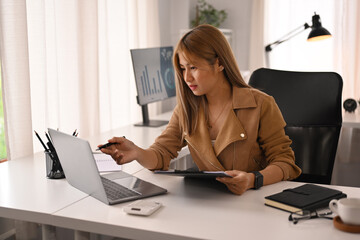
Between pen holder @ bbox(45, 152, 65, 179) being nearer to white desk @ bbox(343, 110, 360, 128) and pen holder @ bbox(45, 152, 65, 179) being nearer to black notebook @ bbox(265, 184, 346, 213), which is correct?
black notebook @ bbox(265, 184, 346, 213)

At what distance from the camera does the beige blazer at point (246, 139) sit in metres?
1.48

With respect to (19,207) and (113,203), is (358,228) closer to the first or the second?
(113,203)

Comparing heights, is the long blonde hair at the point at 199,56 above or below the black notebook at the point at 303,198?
Answer: above

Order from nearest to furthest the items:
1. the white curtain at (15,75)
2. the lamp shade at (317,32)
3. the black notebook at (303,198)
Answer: the black notebook at (303,198) → the white curtain at (15,75) → the lamp shade at (317,32)

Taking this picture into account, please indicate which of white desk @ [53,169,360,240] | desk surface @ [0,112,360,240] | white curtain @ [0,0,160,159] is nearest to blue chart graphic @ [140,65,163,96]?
white curtain @ [0,0,160,159]

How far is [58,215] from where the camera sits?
113 centimetres

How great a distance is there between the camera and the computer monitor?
8.39 ft

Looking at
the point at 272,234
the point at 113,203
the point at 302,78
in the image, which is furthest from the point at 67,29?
the point at 272,234

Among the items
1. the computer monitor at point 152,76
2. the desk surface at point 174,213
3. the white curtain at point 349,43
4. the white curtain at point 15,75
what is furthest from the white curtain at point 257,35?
the desk surface at point 174,213

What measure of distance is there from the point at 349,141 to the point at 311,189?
1.58 meters

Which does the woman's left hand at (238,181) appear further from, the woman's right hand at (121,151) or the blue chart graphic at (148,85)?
the blue chart graphic at (148,85)

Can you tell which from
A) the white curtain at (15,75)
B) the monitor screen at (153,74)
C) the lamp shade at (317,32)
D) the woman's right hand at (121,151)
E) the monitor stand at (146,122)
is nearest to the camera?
the woman's right hand at (121,151)

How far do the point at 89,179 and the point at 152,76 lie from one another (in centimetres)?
152

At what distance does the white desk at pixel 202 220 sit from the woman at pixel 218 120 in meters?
0.21
